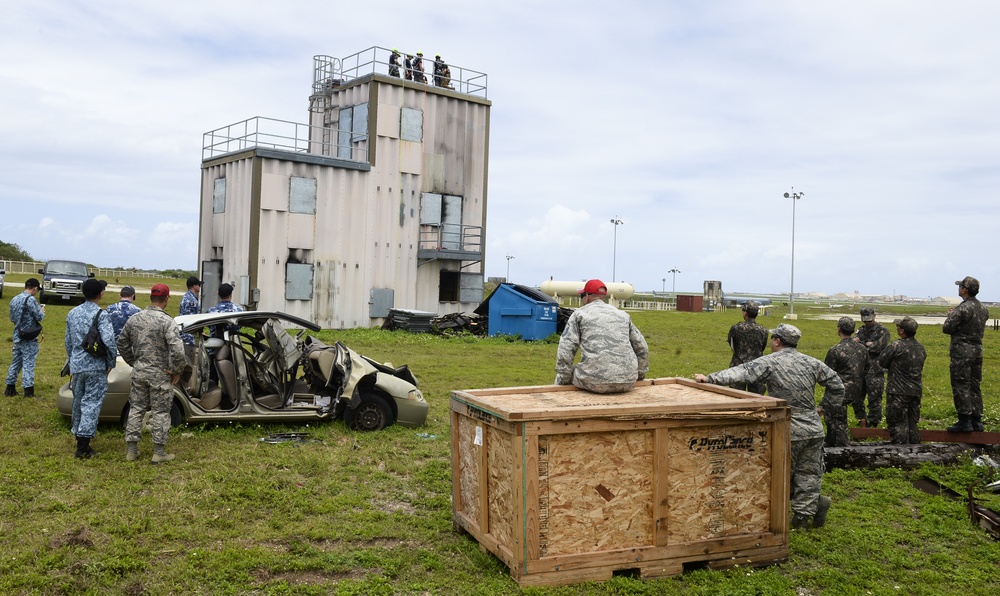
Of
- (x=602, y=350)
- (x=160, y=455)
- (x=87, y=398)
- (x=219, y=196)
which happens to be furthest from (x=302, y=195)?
(x=602, y=350)

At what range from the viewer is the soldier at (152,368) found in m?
8.01

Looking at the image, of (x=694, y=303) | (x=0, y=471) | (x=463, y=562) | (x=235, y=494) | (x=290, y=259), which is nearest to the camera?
(x=463, y=562)

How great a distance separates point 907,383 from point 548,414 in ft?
20.5

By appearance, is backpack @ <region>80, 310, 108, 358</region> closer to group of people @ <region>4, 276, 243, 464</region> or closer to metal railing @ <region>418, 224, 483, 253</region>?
group of people @ <region>4, 276, 243, 464</region>

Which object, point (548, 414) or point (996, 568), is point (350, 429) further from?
point (996, 568)

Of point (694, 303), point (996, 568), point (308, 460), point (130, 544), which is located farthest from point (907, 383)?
point (694, 303)

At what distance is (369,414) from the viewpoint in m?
9.82

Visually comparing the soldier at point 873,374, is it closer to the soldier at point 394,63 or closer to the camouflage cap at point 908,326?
the camouflage cap at point 908,326

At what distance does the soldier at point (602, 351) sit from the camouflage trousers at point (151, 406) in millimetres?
4229

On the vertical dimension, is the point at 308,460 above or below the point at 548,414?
below

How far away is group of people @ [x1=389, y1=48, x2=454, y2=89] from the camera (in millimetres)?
25469

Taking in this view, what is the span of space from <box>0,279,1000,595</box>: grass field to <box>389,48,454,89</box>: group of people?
18007mm

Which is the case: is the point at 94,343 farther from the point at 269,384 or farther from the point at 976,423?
the point at 976,423

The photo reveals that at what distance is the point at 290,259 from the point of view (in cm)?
2320
